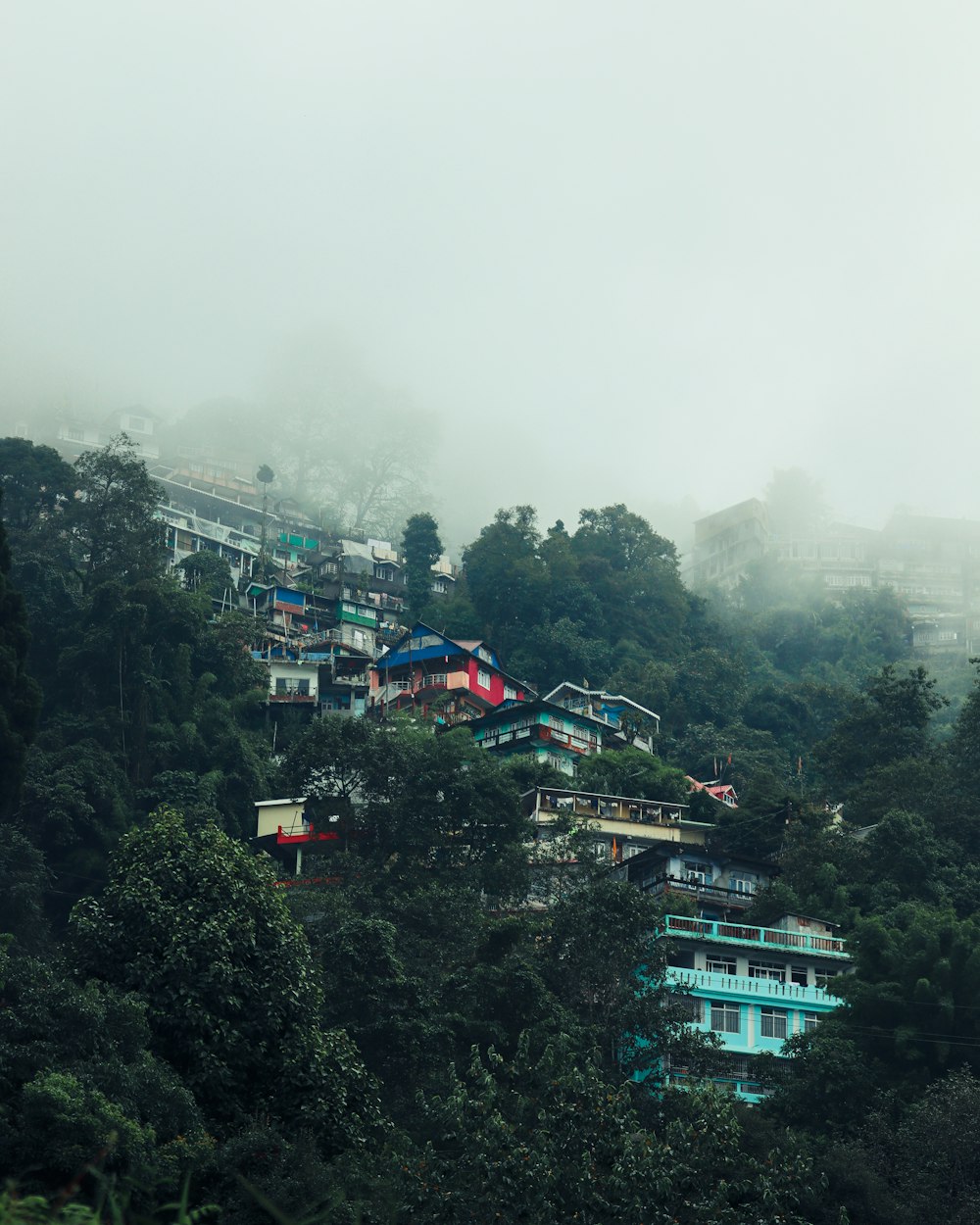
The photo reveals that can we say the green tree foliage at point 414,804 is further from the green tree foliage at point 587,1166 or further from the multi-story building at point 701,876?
the green tree foliage at point 587,1166

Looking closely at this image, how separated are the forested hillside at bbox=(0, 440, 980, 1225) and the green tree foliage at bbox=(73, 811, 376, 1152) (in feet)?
0.19

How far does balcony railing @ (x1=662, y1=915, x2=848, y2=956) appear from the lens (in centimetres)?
3189

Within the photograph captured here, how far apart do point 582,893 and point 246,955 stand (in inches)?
335

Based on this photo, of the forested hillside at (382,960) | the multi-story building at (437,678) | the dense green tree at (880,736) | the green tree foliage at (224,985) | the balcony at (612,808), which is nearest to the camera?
the forested hillside at (382,960)

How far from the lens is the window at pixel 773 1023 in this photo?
103ft

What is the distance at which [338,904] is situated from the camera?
31562mm

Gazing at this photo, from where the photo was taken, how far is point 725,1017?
31188 millimetres

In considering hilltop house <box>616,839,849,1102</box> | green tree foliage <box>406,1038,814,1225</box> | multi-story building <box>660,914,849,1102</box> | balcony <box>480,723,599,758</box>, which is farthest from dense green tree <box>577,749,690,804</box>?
green tree foliage <box>406,1038,814,1225</box>

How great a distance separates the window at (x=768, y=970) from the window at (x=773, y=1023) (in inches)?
28.8

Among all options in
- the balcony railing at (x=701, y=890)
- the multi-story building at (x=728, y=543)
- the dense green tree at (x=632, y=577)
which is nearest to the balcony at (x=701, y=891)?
the balcony railing at (x=701, y=890)

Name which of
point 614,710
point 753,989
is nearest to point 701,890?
point 753,989

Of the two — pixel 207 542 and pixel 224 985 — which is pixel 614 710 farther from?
pixel 224 985

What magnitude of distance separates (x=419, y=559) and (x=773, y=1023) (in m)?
43.9

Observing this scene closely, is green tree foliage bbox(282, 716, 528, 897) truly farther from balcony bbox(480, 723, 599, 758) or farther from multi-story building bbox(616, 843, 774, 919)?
balcony bbox(480, 723, 599, 758)
